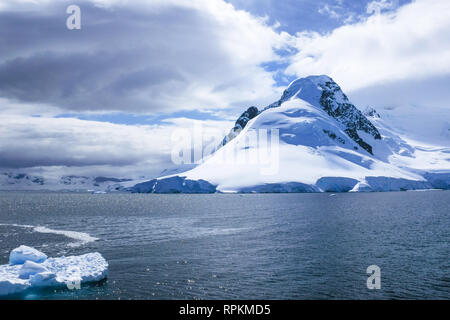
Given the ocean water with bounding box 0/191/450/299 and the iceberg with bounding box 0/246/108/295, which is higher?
the iceberg with bounding box 0/246/108/295

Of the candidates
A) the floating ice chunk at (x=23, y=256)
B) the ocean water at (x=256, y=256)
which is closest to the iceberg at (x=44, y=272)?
the floating ice chunk at (x=23, y=256)

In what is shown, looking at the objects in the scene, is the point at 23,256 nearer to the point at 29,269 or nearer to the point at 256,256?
the point at 29,269

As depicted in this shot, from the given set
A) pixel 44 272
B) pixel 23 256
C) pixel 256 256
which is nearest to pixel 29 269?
pixel 44 272

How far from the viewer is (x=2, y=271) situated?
33906mm

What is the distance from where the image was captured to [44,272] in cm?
3312

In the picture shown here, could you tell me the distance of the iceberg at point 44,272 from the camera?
105 feet

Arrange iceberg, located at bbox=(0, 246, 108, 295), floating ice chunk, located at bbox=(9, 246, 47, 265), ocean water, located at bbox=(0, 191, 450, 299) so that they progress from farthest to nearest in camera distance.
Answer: floating ice chunk, located at bbox=(9, 246, 47, 265)
ocean water, located at bbox=(0, 191, 450, 299)
iceberg, located at bbox=(0, 246, 108, 295)

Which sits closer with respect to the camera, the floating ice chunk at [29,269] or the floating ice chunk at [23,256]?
the floating ice chunk at [29,269]

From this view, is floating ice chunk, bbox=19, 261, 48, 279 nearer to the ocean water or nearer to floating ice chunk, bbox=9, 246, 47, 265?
the ocean water

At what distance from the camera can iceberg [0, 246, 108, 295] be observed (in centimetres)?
3216

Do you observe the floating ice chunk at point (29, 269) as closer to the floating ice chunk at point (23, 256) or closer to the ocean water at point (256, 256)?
the ocean water at point (256, 256)

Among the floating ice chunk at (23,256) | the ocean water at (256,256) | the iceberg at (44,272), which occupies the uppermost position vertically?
the floating ice chunk at (23,256)

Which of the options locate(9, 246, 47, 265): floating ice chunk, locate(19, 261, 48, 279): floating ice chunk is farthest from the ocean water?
locate(9, 246, 47, 265): floating ice chunk
